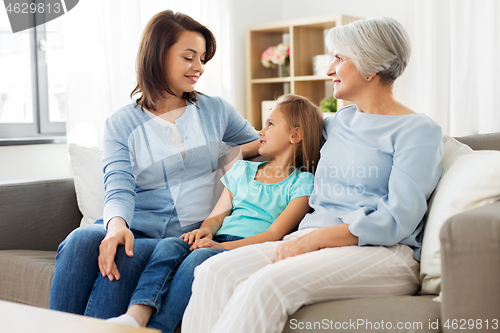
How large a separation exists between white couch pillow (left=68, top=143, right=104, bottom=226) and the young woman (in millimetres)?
486

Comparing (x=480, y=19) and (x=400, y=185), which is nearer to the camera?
(x=400, y=185)

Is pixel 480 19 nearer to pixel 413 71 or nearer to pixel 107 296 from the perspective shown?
pixel 413 71

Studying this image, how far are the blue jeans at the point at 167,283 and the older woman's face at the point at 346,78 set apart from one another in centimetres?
61

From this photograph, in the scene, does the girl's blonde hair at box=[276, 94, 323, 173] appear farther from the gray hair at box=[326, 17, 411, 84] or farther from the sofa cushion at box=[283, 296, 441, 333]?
the sofa cushion at box=[283, 296, 441, 333]

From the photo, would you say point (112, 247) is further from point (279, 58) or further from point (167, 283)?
point (279, 58)

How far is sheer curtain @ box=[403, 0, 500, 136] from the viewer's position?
8.83 ft

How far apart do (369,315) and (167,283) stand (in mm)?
517

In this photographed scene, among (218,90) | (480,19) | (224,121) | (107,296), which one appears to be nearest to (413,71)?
(480,19)

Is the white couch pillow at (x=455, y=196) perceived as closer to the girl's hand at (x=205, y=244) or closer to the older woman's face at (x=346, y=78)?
the older woman's face at (x=346, y=78)

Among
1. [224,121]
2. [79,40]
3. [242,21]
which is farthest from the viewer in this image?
[242,21]

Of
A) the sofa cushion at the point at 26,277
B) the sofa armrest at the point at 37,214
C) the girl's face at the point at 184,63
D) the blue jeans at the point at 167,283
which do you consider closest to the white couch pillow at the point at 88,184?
the sofa armrest at the point at 37,214

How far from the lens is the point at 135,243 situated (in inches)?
54.2

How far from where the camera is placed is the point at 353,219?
1271mm

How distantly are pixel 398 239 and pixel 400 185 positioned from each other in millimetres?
138
